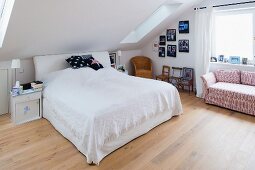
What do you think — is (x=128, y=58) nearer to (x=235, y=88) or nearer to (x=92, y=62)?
(x=92, y=62)

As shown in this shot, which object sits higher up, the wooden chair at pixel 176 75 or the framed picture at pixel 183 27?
the framed picture at pixel 183 27

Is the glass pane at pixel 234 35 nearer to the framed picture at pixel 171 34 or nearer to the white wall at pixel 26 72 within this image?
the framed picture at pixel 171 34

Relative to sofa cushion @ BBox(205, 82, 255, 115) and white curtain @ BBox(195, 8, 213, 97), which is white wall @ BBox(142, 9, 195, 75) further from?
sofa cushion @ BBox(205, 82, 255, 115)

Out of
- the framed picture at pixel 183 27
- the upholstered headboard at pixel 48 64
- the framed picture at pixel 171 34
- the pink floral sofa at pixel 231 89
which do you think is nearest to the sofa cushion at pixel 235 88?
the pink floral sofa at pixel 231 89

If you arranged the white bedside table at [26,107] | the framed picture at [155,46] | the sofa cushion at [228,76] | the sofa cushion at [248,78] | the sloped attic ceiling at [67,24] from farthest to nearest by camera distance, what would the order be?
the framed picture at [155,46] < the sofa cushion at [228,76] < the sofa cushion at [248,78] < the white bedside table at [26,107] < the sloped attic ceiling at [67,24]

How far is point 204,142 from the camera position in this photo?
2.62m

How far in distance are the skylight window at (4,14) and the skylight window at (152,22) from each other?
2.76 m

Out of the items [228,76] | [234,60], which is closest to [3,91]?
[228,76]

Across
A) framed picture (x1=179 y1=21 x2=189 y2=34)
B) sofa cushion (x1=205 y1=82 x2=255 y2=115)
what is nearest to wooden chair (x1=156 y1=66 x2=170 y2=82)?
framed picture (x1=179 y1=21 x2=189 y2=34)

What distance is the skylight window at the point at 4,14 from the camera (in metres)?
2.49

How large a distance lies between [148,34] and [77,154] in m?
3.77

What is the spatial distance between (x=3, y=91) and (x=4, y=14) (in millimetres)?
1503

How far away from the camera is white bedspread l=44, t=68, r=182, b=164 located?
2.24 meters

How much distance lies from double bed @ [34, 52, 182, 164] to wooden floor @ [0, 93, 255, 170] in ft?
0.45
